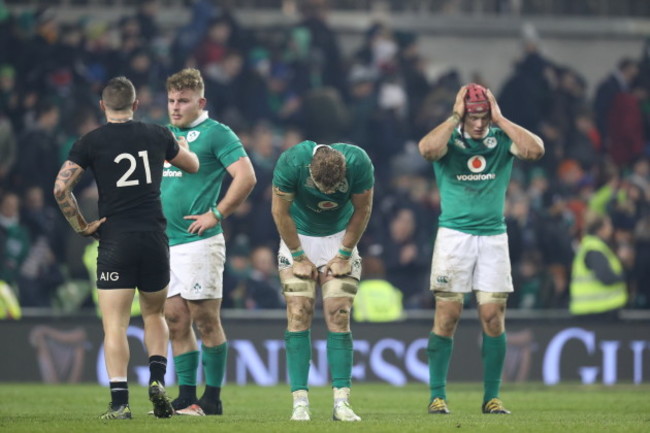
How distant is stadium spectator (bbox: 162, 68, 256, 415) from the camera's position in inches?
430

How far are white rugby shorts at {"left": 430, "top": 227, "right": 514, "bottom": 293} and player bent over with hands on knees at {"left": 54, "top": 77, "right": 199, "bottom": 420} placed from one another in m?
2.60

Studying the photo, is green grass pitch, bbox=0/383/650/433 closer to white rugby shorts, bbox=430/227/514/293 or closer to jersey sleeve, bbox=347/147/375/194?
white rugby shorts, bbox=430/227/514/293

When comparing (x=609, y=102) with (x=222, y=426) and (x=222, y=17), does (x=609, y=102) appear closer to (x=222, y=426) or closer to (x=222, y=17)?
(x=222, y=17)

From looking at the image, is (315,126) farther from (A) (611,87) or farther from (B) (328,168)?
(B) (328,168)

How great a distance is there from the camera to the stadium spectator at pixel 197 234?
1093 centimetres

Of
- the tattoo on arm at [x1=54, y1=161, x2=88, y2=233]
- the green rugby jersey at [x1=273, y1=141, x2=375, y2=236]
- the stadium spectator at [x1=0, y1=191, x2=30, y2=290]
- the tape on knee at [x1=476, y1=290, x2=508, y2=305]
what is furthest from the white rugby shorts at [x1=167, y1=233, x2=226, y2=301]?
the stadium spectator at [x1=0, y1=191, x2=30, y2=290]

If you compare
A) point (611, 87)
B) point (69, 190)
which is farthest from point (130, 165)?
point (611, 87)

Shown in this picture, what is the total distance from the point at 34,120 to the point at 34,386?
489 centimetres

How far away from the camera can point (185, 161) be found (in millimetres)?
10234

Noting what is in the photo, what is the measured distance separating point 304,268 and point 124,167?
1.50 meters

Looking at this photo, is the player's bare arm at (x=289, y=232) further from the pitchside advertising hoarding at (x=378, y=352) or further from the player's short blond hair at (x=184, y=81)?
the pitchside advertising hoarding at (x=378, y=352)

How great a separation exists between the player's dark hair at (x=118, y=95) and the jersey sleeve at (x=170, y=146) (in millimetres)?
350

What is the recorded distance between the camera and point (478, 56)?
24344mm

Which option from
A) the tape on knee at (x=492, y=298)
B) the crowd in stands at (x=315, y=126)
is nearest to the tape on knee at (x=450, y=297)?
the tape on knee at (x=492, y=298)
